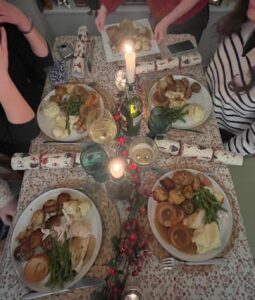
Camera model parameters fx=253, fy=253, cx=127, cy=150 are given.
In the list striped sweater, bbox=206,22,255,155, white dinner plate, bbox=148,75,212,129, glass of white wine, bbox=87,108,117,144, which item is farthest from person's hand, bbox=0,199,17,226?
striped sweater, bbox=206,22,255,155

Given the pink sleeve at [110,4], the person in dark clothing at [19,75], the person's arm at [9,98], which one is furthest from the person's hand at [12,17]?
the pink sleeve at [110,4]

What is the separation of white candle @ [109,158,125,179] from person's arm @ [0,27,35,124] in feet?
1.29

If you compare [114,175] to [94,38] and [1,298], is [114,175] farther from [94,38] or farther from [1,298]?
[94,38]

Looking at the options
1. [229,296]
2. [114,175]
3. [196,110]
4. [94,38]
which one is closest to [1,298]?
[114,175]

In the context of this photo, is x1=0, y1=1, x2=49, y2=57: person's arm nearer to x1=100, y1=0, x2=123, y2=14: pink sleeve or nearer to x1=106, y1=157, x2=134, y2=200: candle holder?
x1=100, y1=0, x2=123, y2=14: pink sleeve

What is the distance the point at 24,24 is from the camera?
1.06 m

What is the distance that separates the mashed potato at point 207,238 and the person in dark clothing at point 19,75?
687 millimetres

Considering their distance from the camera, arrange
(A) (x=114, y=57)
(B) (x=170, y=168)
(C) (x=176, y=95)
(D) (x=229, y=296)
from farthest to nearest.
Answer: (A) (x=114, y=57), (C) (x=176, y=95), (B) (x=170, y=168), (D) (x=229, y=296)

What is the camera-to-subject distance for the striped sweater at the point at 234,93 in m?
0.98

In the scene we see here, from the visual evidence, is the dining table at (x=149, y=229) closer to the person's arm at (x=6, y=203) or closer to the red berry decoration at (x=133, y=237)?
the red berry decoration at (x=133, y=237)

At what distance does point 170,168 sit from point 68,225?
0.40 meters

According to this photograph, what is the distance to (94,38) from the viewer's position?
4.13 ft

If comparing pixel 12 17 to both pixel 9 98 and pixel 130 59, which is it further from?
pixel 130 59

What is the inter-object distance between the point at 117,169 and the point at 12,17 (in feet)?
2.62
